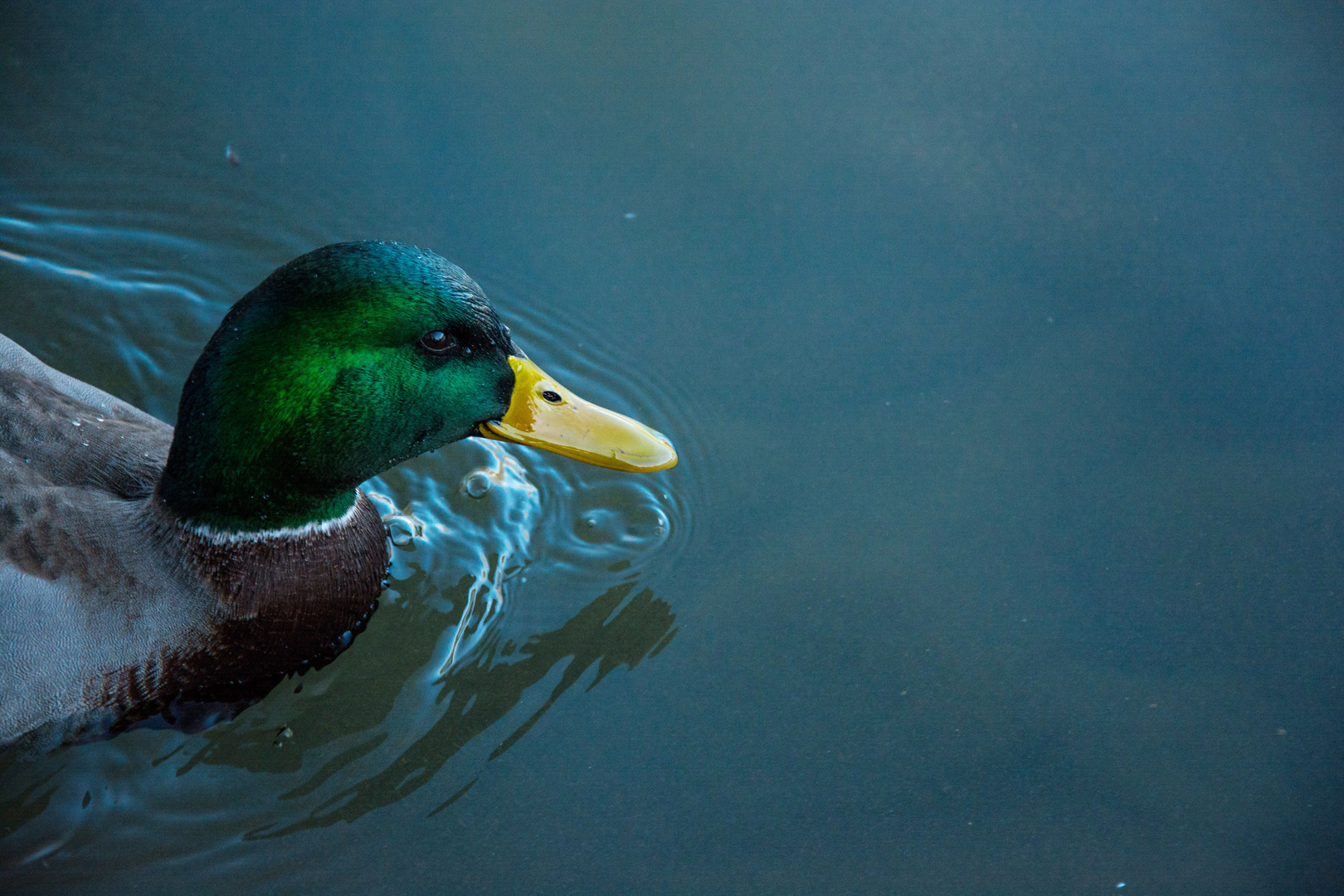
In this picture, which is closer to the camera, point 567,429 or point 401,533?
point 567,429

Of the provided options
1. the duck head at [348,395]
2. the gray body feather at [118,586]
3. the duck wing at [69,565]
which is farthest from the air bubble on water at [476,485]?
the duck wing at [69,565]

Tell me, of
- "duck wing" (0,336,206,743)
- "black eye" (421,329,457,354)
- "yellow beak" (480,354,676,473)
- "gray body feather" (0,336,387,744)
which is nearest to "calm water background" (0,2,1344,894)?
"gray body feather" (0,336,387,744)

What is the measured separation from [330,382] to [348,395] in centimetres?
5

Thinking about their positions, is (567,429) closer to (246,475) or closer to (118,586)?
(246,475)

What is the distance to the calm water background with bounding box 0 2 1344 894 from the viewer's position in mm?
2809

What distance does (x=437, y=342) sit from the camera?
2623 mm

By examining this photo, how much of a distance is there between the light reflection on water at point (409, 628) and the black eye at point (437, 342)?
0.88m

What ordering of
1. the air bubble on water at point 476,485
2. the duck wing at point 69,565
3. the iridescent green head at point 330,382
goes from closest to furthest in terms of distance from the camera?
the iridescent green head at point 330,382
the duck wing at point 69,565
the air bubble on water at point 476,485

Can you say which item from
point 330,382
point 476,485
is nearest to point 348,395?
point 330,382

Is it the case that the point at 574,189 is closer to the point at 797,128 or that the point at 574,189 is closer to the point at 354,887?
the point at 797,128

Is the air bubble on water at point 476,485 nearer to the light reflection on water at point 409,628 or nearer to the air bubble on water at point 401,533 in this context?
the light reflection on water at point 409,628

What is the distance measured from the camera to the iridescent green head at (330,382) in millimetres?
2516

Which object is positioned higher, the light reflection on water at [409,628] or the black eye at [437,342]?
the black eye at [437,342]

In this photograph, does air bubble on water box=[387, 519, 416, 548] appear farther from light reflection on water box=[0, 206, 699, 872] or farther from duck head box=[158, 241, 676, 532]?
duck head box=[158, 241, 676, 532]
